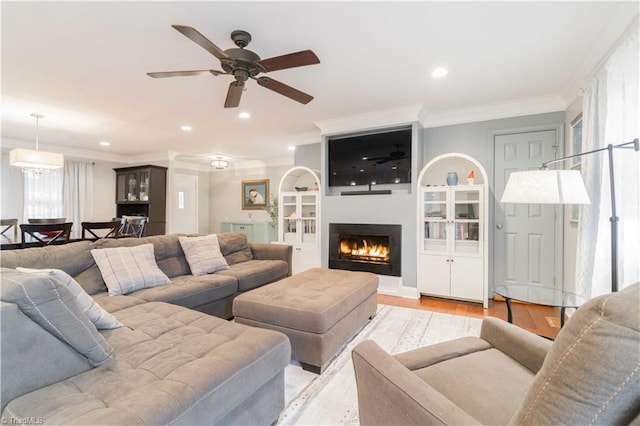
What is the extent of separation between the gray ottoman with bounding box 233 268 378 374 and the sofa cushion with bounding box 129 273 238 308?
539 millimetres

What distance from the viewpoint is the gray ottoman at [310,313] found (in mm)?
1986

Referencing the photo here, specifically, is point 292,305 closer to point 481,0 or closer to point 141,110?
point 481,0

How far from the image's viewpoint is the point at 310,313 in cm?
198

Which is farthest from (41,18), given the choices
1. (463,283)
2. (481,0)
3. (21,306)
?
(463,283)

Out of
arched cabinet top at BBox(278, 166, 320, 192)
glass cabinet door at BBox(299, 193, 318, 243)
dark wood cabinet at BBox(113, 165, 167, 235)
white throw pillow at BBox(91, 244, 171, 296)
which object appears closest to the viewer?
white throw pillow at BBox(91, 244, 171, 296)

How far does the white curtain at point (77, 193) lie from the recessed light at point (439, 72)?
6939mm

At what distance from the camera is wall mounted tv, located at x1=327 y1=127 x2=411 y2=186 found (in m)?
4.01

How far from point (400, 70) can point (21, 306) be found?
3.02 m

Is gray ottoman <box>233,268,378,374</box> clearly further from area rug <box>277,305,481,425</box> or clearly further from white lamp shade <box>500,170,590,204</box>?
white lamp shade <box>500,170,590,204</box>

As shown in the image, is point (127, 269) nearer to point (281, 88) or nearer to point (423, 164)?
point (281, 88)

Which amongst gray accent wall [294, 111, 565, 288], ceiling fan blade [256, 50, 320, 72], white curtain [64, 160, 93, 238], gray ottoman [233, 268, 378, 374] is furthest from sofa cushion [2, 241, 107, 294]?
white curtain [64, 160, 93, 238]

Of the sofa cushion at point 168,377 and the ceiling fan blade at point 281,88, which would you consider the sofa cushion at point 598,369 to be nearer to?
the sofa cushion at point 168,377

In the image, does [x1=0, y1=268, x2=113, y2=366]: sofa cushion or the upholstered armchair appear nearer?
the upholstered armchair

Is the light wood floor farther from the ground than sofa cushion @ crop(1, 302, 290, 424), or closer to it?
closer to it
